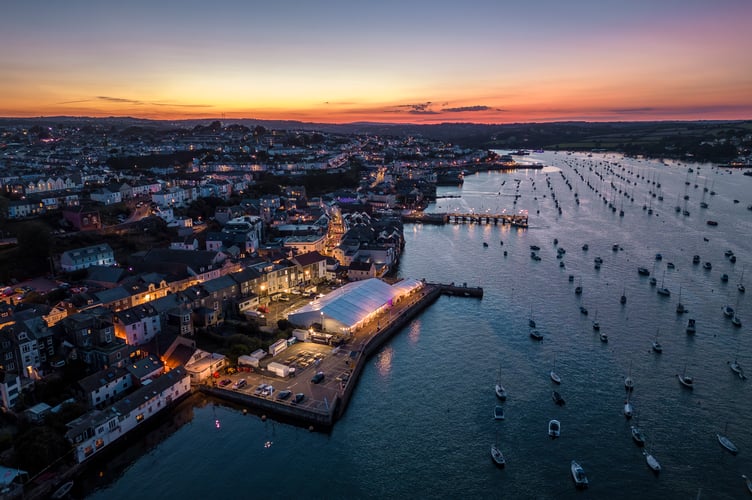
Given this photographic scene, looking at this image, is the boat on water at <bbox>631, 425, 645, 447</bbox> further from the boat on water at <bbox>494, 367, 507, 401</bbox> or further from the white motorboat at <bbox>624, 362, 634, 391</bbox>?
the boat on water at <bbox>494, 367, 507, 401</bbox>

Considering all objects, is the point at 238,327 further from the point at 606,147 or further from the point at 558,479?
the point at 606,147

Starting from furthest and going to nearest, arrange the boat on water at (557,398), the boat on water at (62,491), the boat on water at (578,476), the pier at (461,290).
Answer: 1. the pier at (461,290)
2. the boat on water at (557,398)
3. the boat on water at (578,476)
4. the boat on water at (62,491)

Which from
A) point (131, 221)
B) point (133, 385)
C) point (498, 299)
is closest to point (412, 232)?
point (498, 299)

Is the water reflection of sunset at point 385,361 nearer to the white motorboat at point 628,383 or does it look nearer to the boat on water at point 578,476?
the boat on water at point 578,476

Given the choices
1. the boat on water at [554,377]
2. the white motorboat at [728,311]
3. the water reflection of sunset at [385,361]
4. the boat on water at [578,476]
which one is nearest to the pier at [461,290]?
the water reflection of sunset at [385,361]

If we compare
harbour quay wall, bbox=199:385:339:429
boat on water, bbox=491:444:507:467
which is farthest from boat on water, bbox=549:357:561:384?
harbour quay wall, bbox=199:385:339:429

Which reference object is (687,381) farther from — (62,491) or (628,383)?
(62,491)
